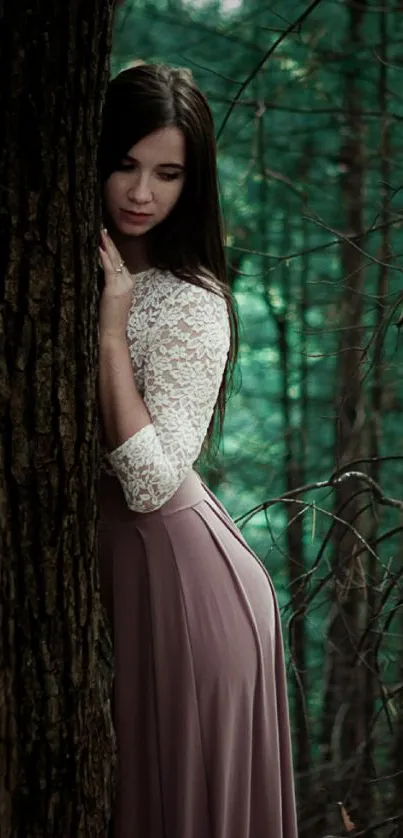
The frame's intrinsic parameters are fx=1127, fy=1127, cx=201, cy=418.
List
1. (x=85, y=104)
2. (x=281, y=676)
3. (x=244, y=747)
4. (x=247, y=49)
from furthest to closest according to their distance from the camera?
1. (x=247, y=49)
2. (x=281, y=676)
3. (x=244, y=747)
4. (x=85, y=104)

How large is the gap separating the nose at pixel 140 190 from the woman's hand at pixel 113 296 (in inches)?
3.1

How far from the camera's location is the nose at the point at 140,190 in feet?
5.81

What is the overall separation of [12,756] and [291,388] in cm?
338

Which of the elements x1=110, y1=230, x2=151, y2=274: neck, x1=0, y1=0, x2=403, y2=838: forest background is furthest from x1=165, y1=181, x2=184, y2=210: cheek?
x1=0, y1=0, x2=403, y2=838: forest background

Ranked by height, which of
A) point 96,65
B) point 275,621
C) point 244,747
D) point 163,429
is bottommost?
point 244,747

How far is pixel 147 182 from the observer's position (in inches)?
70.1

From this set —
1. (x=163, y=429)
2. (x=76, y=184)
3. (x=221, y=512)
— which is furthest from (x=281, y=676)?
(x=76, y=184)

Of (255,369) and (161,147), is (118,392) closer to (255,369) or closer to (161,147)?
(161,147)

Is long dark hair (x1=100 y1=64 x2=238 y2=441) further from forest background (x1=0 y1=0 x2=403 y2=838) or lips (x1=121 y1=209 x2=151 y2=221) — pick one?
forest background (x1=0 y1=0 x2=403 y2=838)

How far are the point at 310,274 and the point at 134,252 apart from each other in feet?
9.26

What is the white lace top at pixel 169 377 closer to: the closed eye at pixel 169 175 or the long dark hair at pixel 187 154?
the long dark hair at pixel 187 154

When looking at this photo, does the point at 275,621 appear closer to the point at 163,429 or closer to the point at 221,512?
the point at 221,512

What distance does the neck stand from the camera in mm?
1912

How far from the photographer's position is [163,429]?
5.62 ft
